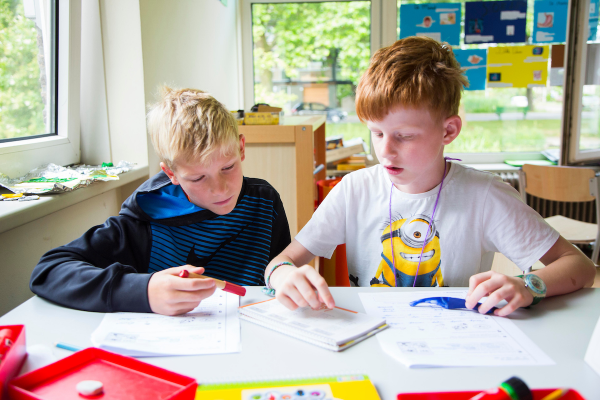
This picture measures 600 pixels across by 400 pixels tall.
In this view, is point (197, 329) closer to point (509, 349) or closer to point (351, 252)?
point (509, 349)

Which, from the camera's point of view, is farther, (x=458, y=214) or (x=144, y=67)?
(x=144, y=67)

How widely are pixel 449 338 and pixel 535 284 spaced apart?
23 centimetres

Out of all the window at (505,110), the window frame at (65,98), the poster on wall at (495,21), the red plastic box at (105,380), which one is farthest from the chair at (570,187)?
the red plastic box at (105,380)

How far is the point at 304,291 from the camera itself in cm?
74

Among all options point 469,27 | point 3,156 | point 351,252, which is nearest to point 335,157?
point 469,27

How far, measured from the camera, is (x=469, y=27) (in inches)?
130

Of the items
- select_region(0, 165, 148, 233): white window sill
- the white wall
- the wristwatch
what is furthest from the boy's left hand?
the white wall

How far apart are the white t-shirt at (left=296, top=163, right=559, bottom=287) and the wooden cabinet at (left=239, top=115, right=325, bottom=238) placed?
0.84m

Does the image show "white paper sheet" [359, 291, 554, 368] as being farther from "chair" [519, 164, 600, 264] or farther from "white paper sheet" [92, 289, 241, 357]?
"chair" [519, 164, 600, 264]

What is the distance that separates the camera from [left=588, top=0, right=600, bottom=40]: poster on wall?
2955mm

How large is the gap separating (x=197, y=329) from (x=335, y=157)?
7.74 ft

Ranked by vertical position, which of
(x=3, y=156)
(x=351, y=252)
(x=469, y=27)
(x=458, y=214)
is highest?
(x=469, y=27)

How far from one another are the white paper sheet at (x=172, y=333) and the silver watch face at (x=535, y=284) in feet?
1.60

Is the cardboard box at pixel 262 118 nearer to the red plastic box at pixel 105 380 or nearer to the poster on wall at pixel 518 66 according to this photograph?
the red plastic box at pixel 105 380
